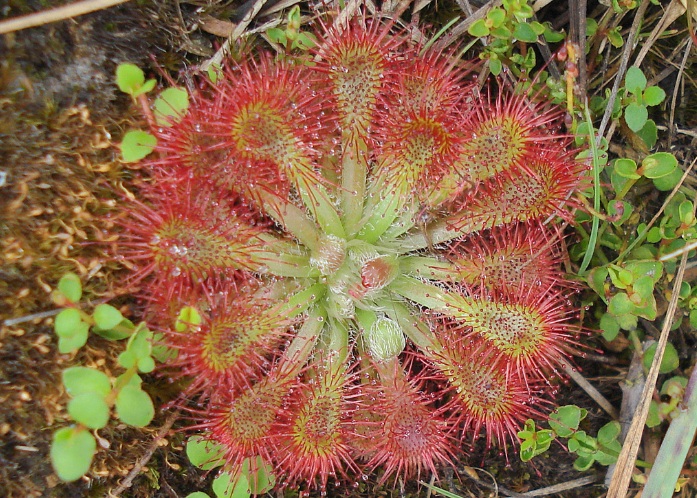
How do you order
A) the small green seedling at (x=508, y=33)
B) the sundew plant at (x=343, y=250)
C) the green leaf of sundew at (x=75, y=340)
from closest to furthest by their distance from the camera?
the green leaf of sundew at (x=75, y=340)
the sundew plant at (x=343, y=250)
the small green seedling at (x=508, y=33)

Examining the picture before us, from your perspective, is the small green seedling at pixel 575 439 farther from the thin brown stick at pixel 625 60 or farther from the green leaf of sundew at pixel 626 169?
the thin brown stick at pixel 625 60

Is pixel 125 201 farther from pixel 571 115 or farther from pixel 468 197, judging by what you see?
pixel 571 115

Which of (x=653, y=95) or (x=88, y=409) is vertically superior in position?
(x=653, y=95)

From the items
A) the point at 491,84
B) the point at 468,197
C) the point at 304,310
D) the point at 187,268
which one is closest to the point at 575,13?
the point at 491,84

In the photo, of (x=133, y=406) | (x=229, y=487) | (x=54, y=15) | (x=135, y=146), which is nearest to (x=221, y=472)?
(x=229, y=487)

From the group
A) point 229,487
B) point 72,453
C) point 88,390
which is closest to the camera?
point 72,453

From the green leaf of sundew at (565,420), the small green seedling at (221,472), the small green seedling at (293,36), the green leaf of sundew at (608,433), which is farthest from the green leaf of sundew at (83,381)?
the green leaf of sundew at (608,433)

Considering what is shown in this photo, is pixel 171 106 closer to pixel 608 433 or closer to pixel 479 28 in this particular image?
pixel 479 28
